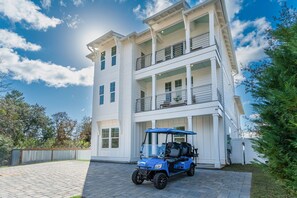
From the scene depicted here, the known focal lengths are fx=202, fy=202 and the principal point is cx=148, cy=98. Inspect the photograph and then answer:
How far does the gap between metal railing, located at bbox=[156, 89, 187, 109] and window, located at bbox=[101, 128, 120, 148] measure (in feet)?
13.9

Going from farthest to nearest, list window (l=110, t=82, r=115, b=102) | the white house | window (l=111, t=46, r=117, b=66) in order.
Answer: window (l=111, t=46, r=117, b=66)
window (l=110, t=82, r=115, b=102)
the white house

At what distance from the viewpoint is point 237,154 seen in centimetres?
1420

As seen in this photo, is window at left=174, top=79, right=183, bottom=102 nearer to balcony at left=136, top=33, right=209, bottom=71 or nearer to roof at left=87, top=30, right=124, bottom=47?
balcony at left=136, top=33, right=209, bottom=71

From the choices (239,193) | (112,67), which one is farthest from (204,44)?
(239,193)

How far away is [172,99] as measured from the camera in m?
15.9

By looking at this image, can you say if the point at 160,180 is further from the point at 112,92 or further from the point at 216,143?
the point at 112,92

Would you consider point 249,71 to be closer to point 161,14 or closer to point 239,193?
point 239,193

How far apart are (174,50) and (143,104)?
507cm

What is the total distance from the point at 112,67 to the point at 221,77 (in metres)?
9.06

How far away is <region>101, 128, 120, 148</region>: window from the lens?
16.8 m

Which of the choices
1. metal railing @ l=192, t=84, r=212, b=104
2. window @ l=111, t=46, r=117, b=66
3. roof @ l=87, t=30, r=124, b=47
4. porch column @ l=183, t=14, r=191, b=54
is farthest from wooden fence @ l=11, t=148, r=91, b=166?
porch column @ l=183, t=14, r=191, b=54

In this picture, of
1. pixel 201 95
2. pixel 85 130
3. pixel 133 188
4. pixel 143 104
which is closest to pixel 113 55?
pixel 143 104

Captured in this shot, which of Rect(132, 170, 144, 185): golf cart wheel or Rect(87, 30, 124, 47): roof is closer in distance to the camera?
Rect(132, 170, 144, 185): golf cart wheel

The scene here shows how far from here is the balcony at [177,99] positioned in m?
13.9
